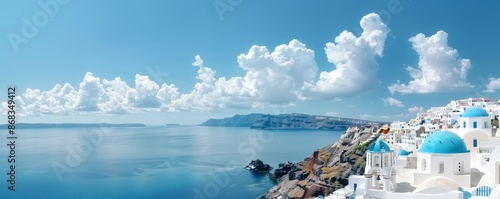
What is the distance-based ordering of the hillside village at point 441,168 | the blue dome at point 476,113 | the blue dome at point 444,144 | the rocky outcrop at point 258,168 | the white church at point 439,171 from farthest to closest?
the rocky outcrop at point 258,168, the blue dome at point 476,113, the blue dome at point 444,144, the hillside village at point 441,168, the white church at point 439,171

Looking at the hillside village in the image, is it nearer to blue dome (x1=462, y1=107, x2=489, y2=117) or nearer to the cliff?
blue dome (x1=462, y1=107, x2=489, y2=117)

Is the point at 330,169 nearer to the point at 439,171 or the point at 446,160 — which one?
the point at 439,171

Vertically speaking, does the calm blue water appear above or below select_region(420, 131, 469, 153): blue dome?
below

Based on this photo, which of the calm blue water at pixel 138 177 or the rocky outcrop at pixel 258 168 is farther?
the rocky outcrop at pixel 258 168

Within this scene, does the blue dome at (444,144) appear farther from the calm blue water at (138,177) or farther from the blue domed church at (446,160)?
the calm blue water at (138,177)

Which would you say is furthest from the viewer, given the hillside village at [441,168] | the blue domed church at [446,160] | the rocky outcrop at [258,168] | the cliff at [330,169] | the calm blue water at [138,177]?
the rocky outcrop at [258,168]

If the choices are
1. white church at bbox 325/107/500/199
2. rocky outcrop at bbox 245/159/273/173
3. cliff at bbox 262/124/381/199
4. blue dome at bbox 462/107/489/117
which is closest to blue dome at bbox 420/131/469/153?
white church at bbox 325/107/500/199

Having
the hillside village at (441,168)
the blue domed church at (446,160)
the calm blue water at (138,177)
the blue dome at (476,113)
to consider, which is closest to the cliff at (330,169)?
the calm blue water at (138,177)
